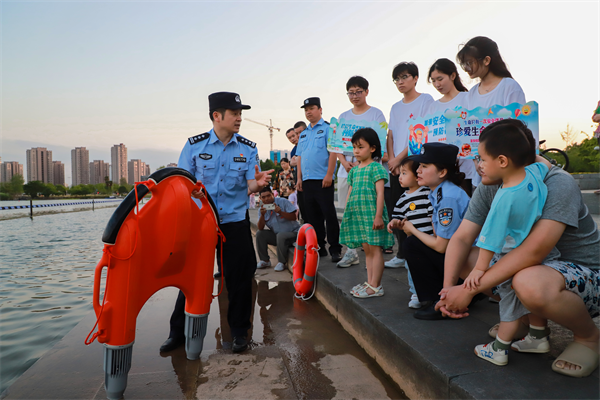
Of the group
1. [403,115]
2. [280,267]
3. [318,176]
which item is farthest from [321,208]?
[403,115]

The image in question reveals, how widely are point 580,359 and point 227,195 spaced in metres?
2.50

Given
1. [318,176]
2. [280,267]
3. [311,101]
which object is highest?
[311,101]

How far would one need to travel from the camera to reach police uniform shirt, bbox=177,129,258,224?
305 centimetres

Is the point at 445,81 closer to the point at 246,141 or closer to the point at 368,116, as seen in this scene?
the point at 368,116

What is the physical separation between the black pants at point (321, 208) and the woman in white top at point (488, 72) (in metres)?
2.32

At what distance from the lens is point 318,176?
4996 millimetres

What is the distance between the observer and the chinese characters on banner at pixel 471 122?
8.79 feet

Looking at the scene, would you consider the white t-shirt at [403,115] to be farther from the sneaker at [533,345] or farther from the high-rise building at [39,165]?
the high-rise building at [39,165]

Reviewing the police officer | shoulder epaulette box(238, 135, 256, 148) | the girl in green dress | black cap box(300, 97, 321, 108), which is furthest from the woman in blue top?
black cap box(300, 97, 321, 108)

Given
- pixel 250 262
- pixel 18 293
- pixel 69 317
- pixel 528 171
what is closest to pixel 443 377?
pixel 528 171

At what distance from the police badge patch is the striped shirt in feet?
0.79

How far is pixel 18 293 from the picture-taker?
5.27m

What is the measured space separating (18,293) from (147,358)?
377 cm

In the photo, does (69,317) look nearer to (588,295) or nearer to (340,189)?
(340,189)
